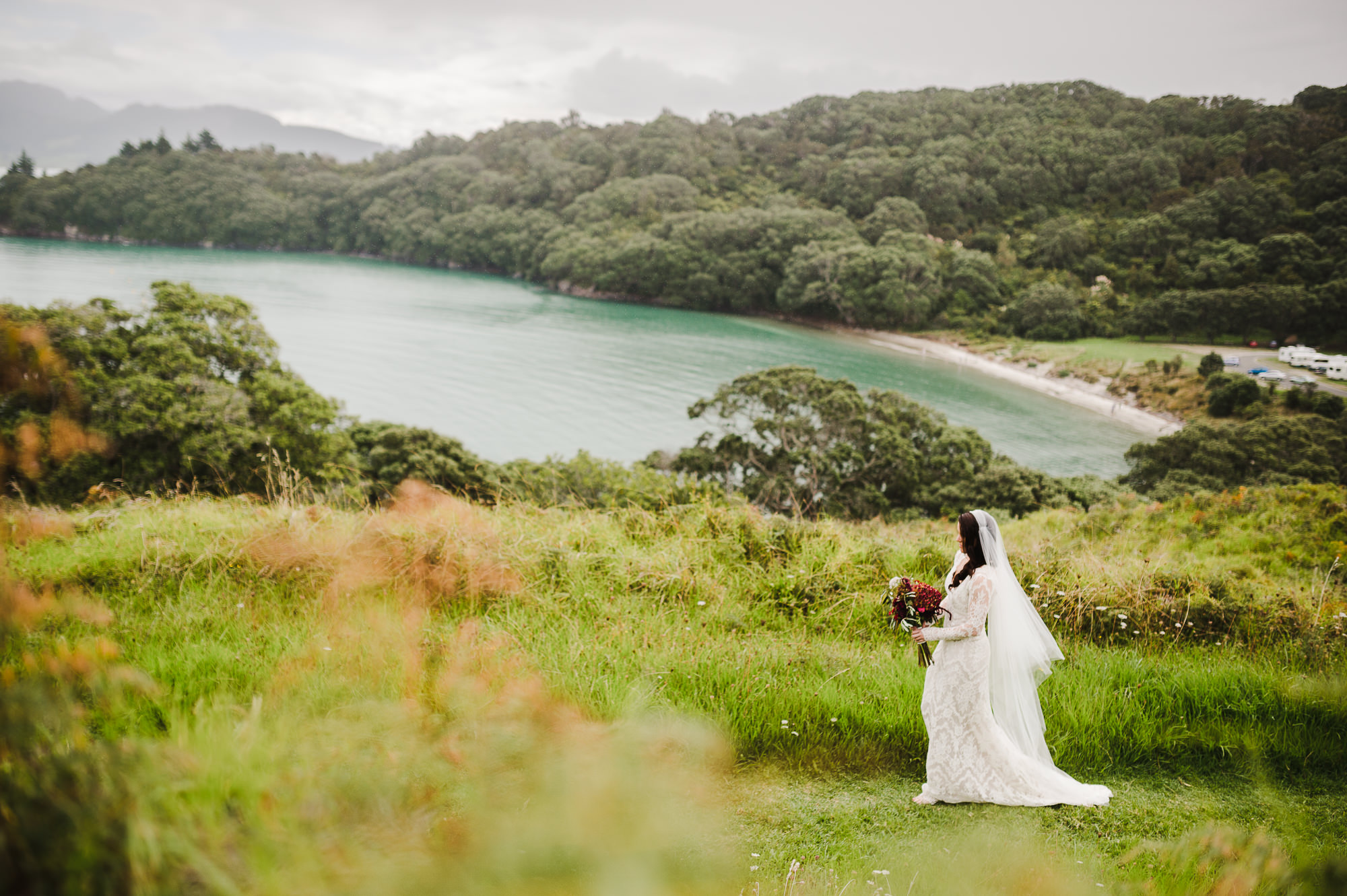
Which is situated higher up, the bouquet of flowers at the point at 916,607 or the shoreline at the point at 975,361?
the shoreline at the point at 975,361

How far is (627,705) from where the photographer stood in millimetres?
3998

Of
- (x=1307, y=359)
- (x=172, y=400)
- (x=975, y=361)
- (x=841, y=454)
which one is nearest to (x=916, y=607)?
(x=172, y=400)

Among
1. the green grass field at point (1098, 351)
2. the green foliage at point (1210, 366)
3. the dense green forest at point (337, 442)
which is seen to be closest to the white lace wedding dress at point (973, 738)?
the dense green forest at point (337, 442)

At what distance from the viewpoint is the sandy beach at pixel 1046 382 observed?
3984cm

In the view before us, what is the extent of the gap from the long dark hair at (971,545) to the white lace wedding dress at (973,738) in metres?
0.04

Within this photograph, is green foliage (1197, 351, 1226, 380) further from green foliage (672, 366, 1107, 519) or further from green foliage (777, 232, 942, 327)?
green foliage (672, 366, 1107, 519)

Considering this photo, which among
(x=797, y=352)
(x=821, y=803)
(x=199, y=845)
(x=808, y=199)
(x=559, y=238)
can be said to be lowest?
(x=821, y=803)

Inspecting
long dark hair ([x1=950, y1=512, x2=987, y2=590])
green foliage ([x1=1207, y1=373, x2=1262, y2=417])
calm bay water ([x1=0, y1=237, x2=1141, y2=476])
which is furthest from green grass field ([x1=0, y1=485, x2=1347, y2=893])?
green foliage ([x1=1207, y1=373, x2=1262, y2=417])

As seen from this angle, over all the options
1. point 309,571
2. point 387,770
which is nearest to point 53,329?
point 309,571

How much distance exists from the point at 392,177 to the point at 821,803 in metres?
122

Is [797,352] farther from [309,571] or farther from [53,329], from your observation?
[309,571]

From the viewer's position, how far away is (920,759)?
4.23 metres

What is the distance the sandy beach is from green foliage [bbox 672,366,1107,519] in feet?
66.1

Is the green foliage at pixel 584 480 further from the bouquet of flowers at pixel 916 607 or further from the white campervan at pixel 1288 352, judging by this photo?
the white campervan at pixel 1288 352
